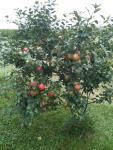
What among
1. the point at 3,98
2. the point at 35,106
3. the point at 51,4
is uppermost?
the point at 51,4

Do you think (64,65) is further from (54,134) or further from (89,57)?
(54,134)

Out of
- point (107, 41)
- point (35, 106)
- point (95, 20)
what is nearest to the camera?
point (35, 106)

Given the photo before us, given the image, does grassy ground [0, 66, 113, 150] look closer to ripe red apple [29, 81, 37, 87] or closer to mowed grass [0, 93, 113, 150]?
mowed grass [0, 93, 113, 150]

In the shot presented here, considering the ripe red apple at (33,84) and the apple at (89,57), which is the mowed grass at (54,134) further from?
the apple at (89,57)

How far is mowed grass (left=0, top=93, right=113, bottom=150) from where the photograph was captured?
19.2 feet

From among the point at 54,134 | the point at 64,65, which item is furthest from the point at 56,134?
the point at 64,65

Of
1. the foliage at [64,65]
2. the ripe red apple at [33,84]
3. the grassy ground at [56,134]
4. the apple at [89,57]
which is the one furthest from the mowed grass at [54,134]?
the apple at [89,57]

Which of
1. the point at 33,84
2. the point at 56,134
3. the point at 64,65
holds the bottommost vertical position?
the point at 56,134

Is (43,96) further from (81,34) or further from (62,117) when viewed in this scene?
(62,117)

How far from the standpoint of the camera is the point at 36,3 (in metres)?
6.27

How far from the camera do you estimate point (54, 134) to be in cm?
618

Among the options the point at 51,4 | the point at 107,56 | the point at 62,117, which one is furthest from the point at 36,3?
the point at 62,117

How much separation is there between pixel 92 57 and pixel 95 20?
53 cm

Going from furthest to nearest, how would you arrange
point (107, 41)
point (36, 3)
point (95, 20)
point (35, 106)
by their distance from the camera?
point (36, 3) < point (107, 41) < point (95, 20) < point (35, 106)
